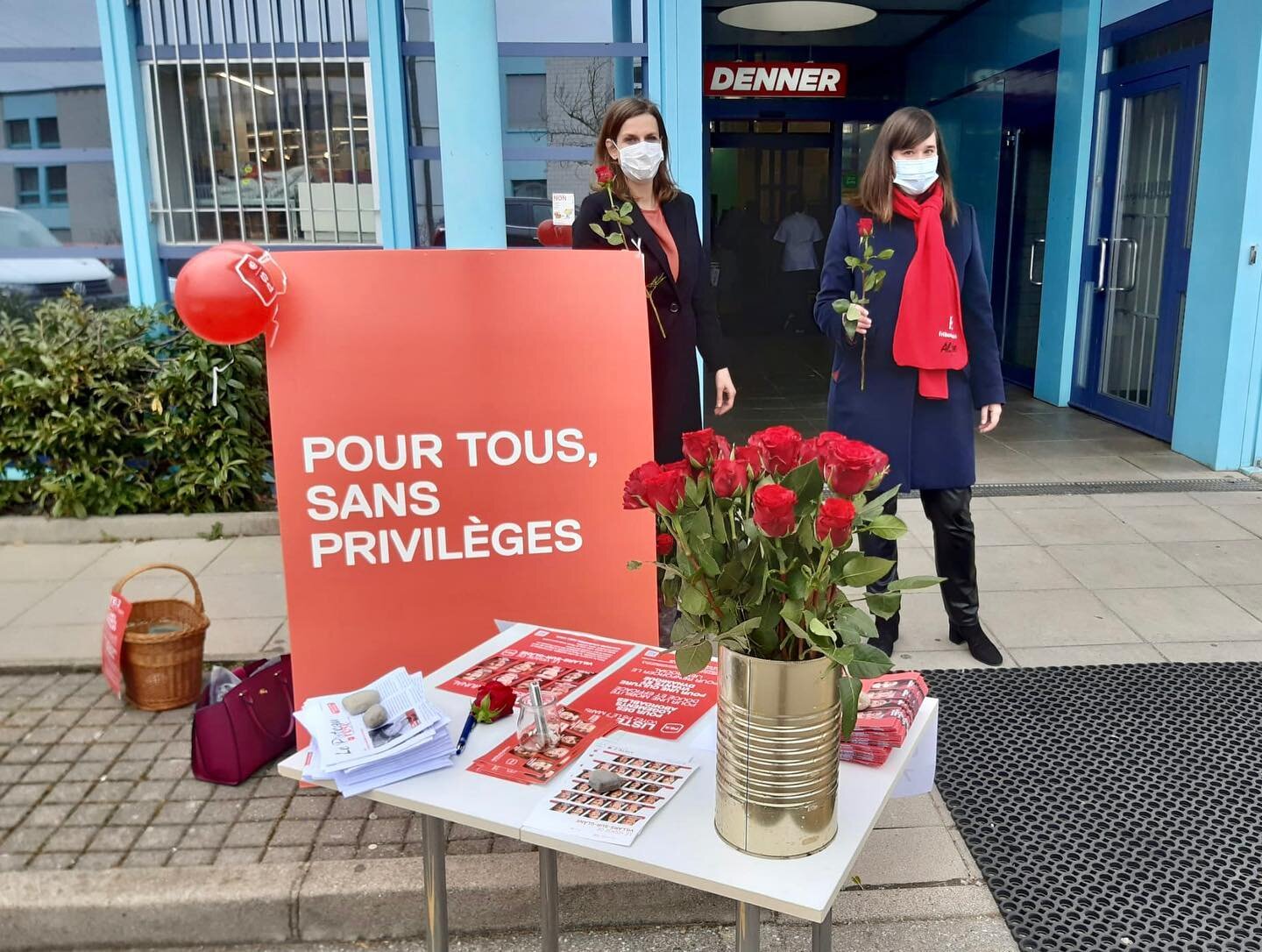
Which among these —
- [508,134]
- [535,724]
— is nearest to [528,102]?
[508,134]

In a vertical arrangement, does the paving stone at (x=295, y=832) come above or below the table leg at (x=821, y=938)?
below

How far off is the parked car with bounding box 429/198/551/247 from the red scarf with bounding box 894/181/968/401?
3.02 m

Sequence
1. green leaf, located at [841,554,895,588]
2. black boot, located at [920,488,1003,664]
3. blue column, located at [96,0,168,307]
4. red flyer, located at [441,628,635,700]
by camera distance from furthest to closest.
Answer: blue column, located at [96,0,168,307], black boot, located at [920,488,1003,664], red flyer, located at [441,628,635,700], green leaf, located at [841,554,895,588]

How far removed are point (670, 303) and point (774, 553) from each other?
2042mm

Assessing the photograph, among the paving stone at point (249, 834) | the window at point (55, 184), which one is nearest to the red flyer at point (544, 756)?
the paving stone at point (249, 834)

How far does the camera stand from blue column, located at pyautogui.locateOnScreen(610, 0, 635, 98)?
584cm

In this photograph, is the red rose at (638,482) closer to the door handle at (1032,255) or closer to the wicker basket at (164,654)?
the wicker basket at (164,654)

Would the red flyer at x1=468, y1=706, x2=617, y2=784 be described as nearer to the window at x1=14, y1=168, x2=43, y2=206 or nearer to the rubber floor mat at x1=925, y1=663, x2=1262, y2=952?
the rubber floor mat at x1=925, y1=663, x2=1262, y2=952

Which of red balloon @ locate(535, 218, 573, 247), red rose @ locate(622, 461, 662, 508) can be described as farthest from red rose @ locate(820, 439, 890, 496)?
red balloon @ locate(535, 218, 573, 247)

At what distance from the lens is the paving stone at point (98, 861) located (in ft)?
8.60

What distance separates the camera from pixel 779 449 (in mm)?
1453

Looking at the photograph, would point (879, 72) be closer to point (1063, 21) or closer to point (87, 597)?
point (1063, 21)

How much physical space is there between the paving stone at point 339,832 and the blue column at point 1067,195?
6.72m

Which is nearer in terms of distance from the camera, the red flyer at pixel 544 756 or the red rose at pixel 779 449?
the red rose at pixel 779 449
